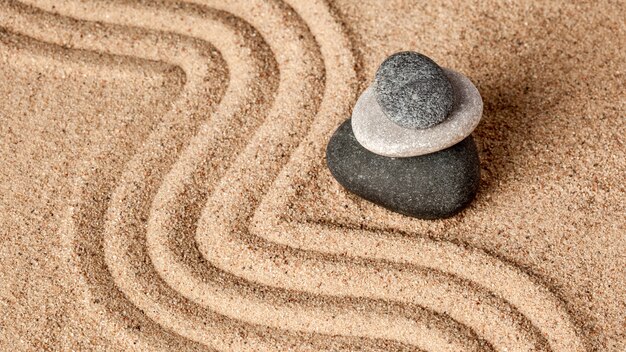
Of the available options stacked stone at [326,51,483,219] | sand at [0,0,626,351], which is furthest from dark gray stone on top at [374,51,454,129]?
sand at [0,0,626,351]

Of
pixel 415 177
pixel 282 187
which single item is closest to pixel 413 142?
pixel 415 177

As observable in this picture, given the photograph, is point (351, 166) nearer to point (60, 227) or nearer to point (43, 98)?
point (60, 227)

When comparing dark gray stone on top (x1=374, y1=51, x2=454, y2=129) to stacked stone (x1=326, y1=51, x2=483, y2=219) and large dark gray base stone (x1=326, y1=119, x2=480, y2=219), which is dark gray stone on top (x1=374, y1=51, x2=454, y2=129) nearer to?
stacked stone (x1=326, y1=51, x2=483, y2=219)

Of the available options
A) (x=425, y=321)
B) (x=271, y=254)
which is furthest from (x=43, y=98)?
(x=425, y=321)

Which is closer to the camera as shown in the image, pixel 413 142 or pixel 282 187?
pixel 413 142

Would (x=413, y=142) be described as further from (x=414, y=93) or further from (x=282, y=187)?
(x=282, y=187)

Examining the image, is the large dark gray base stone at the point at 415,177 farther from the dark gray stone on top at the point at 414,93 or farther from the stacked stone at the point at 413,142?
the dark gray stone on top at the point at 414,93
